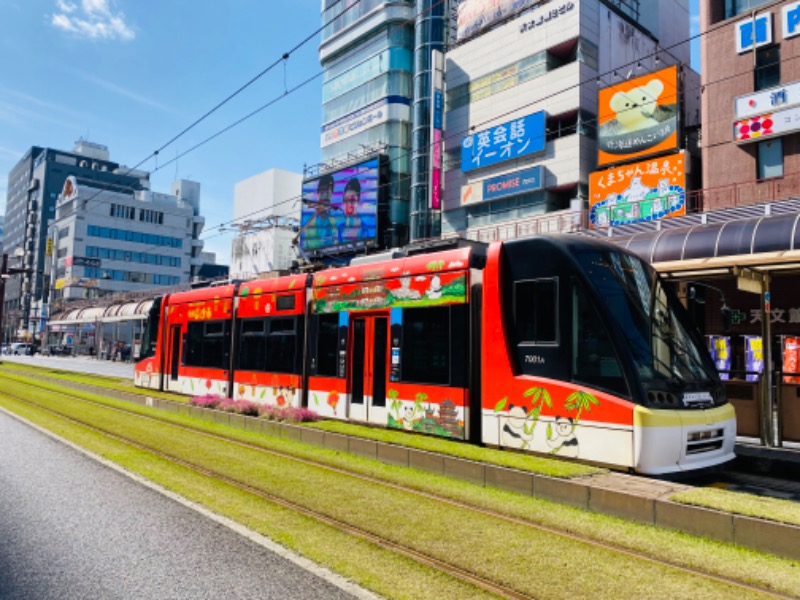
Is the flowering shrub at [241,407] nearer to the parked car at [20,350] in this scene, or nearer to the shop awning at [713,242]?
the shop awning at [713,242]

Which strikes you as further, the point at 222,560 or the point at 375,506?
the point at 375,506

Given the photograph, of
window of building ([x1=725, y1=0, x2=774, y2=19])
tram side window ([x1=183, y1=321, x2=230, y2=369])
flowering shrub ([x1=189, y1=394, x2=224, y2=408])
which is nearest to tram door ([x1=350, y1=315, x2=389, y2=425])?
flowering shrub ([x1=189, y1=394, x2=224, y2=408])

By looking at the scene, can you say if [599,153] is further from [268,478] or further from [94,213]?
[94,213]

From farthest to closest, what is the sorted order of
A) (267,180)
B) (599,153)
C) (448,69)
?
(267,180)
(448,69)
(599,153)

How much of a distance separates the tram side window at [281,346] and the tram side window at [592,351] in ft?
25.0

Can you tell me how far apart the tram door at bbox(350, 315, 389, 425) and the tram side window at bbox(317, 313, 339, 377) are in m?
0.57

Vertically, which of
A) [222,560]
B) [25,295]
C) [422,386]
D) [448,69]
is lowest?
[222,560]

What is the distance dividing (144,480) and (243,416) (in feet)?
18.7

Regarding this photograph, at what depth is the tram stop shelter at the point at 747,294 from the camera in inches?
415

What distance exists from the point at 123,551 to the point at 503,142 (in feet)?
122

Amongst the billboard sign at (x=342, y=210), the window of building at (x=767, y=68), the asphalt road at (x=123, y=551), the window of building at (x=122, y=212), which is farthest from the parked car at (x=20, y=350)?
the asphalt road at (x=123, y=551)

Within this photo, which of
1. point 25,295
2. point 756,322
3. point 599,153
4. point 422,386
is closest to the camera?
point 422,386

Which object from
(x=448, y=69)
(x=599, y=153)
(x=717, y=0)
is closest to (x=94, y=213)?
(x=448, y=69)

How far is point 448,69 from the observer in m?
44.6
